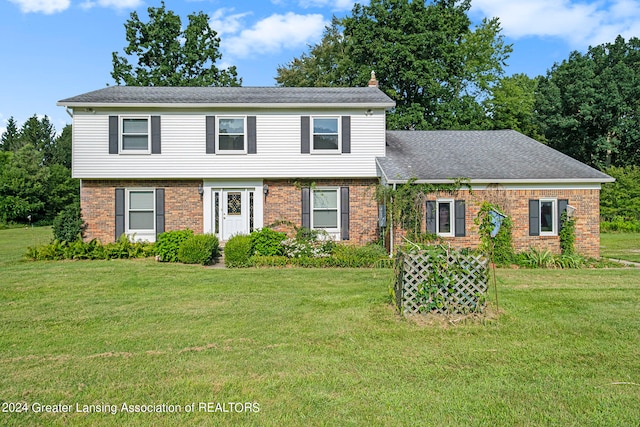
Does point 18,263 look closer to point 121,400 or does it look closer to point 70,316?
point 70,316

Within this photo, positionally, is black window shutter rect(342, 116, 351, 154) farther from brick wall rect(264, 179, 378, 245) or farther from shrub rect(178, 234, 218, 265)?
shrub rect(178, 234, 218, 265)

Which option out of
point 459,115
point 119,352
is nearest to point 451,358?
point 119,352

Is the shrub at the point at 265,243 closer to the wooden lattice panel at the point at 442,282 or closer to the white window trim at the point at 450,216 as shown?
the white window trim at the point at 450,216

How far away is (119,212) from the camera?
51.3ft

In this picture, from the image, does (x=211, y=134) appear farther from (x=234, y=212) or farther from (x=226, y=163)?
(x=234, y=212)

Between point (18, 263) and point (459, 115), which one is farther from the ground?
point (459, 115)

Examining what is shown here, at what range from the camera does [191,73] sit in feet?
109

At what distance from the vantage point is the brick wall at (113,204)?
615 inches

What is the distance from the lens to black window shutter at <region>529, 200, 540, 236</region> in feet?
48.8

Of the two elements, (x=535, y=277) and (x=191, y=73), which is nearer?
(x=535, y=277)

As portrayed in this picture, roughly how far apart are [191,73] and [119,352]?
102 feet

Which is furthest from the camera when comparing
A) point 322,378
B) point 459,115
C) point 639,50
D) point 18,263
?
point 639,50

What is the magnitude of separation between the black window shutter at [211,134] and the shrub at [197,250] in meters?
3.55

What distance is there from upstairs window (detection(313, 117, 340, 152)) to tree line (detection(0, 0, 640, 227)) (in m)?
12.8
